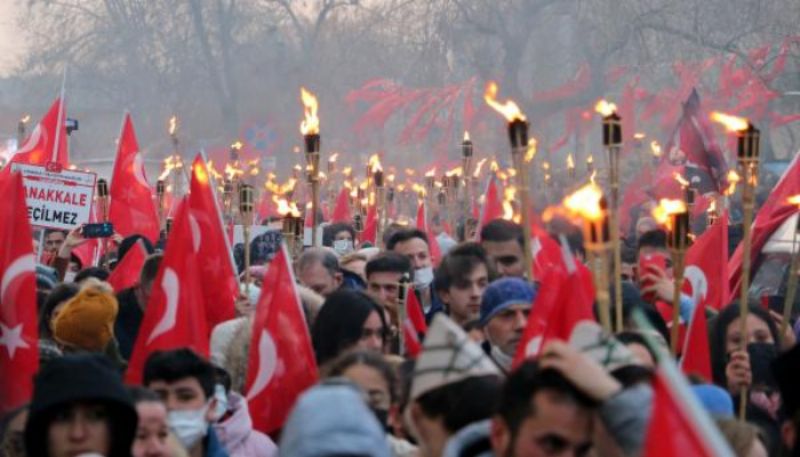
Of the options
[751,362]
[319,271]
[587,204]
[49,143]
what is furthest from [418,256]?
[587,204]

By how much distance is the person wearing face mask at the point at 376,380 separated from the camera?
19.2ft

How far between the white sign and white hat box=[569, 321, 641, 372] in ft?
22.2

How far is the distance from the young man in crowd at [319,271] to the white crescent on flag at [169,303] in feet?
4.87

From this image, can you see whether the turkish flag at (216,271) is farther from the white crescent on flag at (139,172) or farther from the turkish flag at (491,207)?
the white crescent on flag at (139,172)

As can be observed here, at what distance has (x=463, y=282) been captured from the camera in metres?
8.41

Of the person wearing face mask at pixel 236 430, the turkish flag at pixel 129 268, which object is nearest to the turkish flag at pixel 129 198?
the turkish flag at pixel 129 268

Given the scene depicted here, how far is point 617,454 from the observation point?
4281 mm

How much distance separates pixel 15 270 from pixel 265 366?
1.17 metres

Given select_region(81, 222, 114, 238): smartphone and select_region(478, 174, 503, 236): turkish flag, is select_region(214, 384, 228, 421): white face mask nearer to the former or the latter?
Result: select_region(81, 222, 114, 238): smartphone

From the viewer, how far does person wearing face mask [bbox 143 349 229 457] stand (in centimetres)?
611

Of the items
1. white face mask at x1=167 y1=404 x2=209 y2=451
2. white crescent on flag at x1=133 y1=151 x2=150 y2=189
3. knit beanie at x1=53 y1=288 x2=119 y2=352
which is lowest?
white face mask at x1=167 y1=404 x2=209 y2=451

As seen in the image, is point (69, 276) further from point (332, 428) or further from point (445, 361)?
point (332, 428)

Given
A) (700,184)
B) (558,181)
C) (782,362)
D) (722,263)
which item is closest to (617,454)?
(782,362)

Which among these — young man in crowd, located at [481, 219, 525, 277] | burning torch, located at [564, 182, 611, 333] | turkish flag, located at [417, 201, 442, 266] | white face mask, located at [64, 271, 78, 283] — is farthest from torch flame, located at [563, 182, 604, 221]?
turkish flag, located at [417, 201, 442, 266]
